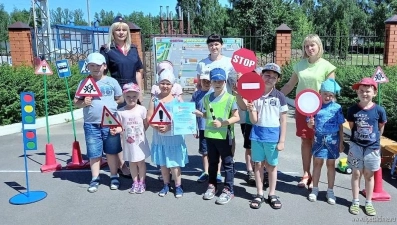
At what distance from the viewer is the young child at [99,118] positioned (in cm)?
408

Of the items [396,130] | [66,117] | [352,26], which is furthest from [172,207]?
[352,26]

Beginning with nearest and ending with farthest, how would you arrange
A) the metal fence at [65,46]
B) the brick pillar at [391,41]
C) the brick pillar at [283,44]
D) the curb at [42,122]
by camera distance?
1. the curb at [42,122]
2. the brick pillar at [391,41]
3. the brick pillar at [283,44]
4. the metal fence at [65,46]

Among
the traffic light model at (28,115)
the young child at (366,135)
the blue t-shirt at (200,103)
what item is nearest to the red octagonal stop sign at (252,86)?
the blue t-shirt at (200,103)

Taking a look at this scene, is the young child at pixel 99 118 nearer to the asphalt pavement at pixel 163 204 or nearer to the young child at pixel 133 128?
the young child at pixel 133 128

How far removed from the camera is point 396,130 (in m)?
5.98

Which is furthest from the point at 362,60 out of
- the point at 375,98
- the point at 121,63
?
the point at 121,63

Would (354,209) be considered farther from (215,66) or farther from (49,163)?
(49,163)

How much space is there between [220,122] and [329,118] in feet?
3.72

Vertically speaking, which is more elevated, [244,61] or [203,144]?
[244,61]

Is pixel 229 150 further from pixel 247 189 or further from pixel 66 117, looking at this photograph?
pixel 66 117

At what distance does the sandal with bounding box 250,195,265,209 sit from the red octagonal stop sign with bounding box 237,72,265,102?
44.5 inches

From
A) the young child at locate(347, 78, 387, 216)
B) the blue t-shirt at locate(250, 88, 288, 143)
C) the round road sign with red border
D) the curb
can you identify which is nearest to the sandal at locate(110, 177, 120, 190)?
the blue t-shirt at locate(250, 88, 288, 143)

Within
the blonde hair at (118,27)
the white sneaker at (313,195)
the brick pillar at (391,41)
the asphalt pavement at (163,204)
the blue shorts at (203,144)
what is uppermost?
the brick pillar at (391,41)

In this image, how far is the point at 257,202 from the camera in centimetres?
370
